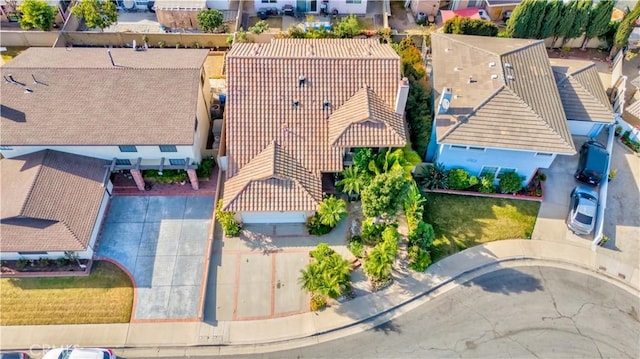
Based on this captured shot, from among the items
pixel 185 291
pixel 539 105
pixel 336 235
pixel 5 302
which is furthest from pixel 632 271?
pixel 5 302

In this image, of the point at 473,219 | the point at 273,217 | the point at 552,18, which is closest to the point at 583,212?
the point at 473,219

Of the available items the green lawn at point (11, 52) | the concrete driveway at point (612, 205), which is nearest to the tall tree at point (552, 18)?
the concrete driveway at point (612, 205)

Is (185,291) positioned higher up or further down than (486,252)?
further down

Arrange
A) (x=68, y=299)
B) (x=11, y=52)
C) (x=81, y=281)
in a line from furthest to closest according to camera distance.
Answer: (x=11, y=52)
(x=81, y=281)
(x=68, y=299)

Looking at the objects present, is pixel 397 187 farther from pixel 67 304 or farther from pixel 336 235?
pixel 67 304

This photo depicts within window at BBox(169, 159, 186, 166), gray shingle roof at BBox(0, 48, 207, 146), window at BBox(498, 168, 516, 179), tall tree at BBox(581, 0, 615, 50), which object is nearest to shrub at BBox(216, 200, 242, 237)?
window at BBox(169, 159, 186, 166)

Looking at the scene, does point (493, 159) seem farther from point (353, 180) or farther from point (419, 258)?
point (353, 180)

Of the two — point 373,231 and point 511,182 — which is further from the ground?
point 511,182
